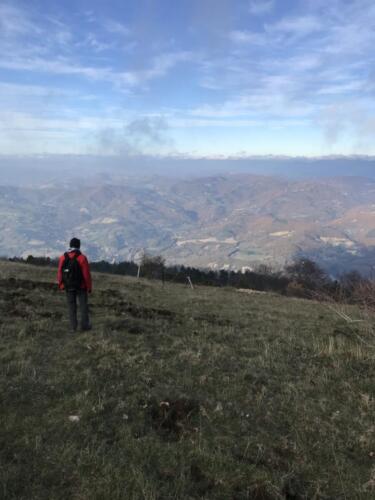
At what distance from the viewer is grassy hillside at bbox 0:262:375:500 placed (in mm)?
4695

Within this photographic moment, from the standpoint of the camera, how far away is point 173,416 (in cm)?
629

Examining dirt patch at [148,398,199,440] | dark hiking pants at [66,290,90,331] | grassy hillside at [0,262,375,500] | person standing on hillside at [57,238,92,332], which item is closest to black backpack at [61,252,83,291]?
person standing on hillside at [57,238,92,332]

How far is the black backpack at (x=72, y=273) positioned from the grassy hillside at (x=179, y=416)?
1405 mm

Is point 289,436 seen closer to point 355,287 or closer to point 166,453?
point 166,453

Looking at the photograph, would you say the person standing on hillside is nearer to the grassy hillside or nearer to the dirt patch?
the grassy hillside

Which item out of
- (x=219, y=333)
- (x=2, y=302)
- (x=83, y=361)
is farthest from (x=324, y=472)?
(x=2, y=302)

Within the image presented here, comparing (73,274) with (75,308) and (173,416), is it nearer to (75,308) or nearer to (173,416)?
(75,308)

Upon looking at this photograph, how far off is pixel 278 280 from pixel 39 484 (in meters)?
75.9

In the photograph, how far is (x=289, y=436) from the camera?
5980 millimetres

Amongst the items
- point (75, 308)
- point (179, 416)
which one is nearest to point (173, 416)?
point (179, 416)

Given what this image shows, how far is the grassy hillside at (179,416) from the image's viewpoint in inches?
185

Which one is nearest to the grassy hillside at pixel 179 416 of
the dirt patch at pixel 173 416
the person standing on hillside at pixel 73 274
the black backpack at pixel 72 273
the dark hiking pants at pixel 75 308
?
the dirt patch at pixel 173 416

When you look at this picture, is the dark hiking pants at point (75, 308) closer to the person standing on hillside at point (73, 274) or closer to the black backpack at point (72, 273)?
the person standing on hillside at point (73, 274)

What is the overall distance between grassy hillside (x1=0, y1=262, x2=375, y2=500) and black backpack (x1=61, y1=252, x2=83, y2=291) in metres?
1.41
